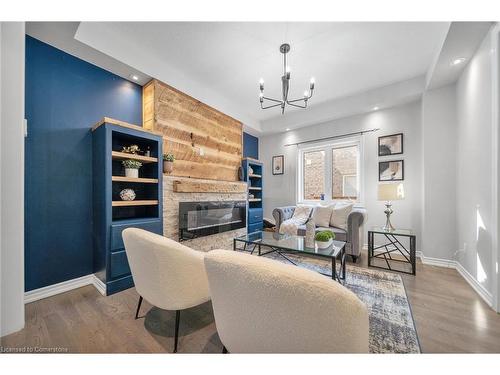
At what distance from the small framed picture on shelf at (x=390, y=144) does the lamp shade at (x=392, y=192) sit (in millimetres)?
1020

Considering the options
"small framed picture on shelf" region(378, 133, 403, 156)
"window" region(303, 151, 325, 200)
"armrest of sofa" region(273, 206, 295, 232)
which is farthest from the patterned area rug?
"small framed picture on shelf" region(378, 133, 403, 156)

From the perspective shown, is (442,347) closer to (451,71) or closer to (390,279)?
(390,279)

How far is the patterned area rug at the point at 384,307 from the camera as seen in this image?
1.31 m

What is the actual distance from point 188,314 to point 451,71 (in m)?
4.07

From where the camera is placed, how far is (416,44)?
2371 millimetres

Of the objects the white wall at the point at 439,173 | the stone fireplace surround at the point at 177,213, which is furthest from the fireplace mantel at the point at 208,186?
the white wall at the point at 439,173

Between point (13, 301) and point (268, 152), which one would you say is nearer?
point (13, 301)

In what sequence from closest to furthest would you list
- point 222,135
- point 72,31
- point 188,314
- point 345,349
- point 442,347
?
point 345,349 → point 442,347 → point 188,314 → point 72,31 → point 222,135

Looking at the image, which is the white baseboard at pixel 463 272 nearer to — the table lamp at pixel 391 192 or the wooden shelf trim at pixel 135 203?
the table lamp at pixel 391 192

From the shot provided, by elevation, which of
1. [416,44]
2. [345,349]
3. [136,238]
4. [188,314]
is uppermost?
[416,44]

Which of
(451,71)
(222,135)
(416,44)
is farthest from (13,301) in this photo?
(451,71)

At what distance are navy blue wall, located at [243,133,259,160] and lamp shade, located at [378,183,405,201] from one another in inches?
117

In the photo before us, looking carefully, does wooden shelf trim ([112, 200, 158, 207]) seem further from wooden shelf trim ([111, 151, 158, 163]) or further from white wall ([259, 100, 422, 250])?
white wall ([259, 100, 422, 250])

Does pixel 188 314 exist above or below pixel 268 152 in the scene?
below
